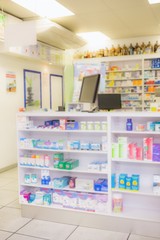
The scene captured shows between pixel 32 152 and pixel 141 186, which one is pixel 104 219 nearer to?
pixel 141 186

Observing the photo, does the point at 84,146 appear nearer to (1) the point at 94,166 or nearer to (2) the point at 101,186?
(1) the point at 94,166

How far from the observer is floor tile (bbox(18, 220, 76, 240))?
3.27 metres

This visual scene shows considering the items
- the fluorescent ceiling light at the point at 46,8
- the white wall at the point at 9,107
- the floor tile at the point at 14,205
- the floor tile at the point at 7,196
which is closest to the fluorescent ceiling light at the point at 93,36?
the white wall at the point at 9,107

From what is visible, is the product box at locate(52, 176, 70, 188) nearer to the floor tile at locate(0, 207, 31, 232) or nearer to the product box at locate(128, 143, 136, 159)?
the floor tile at locate(0, 207, 31, 232)

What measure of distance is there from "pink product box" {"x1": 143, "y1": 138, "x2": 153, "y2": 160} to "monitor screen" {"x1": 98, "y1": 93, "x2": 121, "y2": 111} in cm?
183

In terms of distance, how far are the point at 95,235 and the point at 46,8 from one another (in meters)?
4.22

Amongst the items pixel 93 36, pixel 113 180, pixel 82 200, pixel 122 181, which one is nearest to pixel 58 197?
pixel 82 200

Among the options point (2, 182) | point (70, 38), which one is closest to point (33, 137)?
point (2, 182)

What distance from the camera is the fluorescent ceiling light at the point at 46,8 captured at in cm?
520

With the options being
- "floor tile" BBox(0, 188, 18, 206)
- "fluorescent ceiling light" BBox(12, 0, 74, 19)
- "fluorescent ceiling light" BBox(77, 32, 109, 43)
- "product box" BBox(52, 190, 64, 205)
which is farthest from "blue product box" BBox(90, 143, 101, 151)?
"fluorescent ceiling light" BBox(77, 32, 109, 43)

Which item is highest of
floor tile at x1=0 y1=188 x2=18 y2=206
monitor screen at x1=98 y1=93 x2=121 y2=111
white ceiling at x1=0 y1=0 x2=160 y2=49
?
white ceiling at x1=0 y1=0 x2=160 y2=49

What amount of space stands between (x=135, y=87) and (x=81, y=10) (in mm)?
2950

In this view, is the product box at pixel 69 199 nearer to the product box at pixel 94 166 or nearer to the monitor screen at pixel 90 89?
the product box at pixel 94 166

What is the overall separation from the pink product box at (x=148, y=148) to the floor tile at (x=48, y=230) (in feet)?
4.11
